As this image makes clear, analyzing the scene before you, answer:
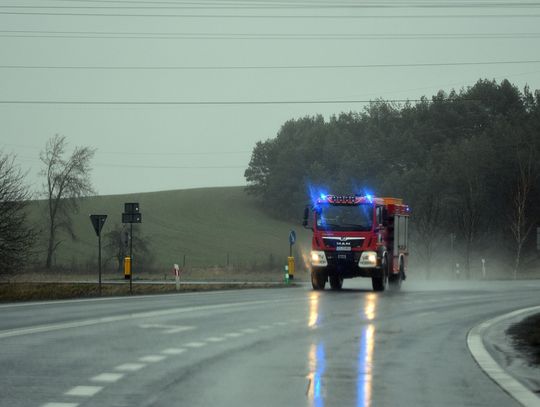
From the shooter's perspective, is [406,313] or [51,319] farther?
[406,313]

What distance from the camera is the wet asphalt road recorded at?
35.0 feet

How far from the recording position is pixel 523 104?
135m

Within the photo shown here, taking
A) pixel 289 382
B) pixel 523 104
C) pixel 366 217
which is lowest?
pixel 289 382

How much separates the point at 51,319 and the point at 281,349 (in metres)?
6.96

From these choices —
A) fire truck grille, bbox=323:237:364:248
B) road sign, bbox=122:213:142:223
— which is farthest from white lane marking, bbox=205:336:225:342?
road sign, bbox=122:213:142:223

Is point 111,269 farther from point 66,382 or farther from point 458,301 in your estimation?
point 66,382

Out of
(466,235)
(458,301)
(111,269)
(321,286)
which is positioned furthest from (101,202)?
(458,301)

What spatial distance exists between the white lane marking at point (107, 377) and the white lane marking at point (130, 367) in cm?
42

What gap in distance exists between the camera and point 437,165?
374 feet

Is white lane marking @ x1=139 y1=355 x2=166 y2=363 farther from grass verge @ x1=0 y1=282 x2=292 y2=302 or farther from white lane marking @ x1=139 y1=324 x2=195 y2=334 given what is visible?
grass verge @ x1=0 y1=282 x2=292 y2=302

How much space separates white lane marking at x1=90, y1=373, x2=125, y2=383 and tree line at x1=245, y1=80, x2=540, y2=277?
2350 inches

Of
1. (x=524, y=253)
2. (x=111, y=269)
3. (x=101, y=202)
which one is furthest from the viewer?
(x=101, y=202)

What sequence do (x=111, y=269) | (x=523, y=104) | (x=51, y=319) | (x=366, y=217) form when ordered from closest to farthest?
(x=51, y=319) → (x=366, y=217) → (x=111, y=269) → (x=523, y=104)

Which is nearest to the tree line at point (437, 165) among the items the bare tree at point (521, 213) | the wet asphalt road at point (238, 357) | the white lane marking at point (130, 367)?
the bare tree at point (521, 213)
